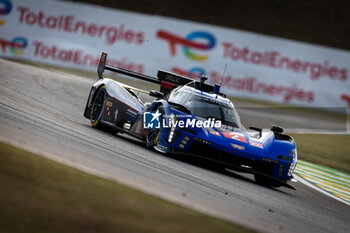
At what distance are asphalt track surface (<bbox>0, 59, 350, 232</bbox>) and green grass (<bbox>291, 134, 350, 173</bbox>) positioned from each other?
3251 mm

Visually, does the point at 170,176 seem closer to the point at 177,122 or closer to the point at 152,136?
the point at 177,122

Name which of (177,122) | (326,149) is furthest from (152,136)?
(326,149)

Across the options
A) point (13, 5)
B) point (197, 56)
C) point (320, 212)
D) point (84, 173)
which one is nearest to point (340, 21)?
point (197, 56)

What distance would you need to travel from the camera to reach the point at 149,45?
67.7ft

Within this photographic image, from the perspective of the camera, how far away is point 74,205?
4.57 meters

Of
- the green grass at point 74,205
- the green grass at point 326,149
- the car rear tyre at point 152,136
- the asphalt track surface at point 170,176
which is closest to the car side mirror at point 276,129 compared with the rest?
the asphalt track surface at point 170,176

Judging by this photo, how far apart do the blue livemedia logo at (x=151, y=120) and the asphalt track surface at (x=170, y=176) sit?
363 mm

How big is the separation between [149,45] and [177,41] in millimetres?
917

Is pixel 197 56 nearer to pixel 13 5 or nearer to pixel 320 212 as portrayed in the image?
pixel 13 5

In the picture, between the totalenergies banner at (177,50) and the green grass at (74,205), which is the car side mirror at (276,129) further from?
the totalenergies banner at (177,50)

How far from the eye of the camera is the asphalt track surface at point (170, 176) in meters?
6.16

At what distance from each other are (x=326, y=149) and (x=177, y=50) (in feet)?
22.8

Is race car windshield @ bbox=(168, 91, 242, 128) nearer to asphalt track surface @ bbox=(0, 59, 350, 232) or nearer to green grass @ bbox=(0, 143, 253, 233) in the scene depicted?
asphalt track surface @ bbox=(0, 59, 350, 232)

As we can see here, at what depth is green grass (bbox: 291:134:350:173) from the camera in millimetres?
13398
